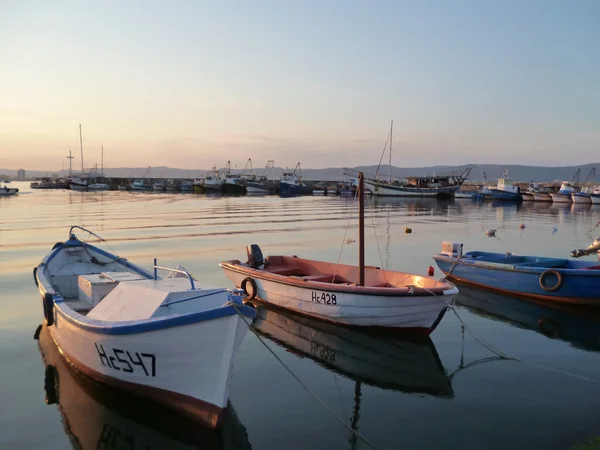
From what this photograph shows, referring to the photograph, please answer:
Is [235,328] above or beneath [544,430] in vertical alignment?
above

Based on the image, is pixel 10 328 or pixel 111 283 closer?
pixel 111 283

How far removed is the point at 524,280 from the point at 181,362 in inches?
526

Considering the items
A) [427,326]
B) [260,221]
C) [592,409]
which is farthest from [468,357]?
[260,221]

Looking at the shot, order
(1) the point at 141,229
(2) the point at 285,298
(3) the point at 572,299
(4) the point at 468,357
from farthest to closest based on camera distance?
(1) the point at 141,229
(3) the point at 572,299
(2) the point at 285,298
(4) the point at 468,357

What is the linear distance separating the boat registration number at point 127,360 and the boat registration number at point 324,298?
604cm

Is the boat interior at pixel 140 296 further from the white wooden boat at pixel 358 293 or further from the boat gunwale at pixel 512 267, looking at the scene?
the boat gunwale at pixel 512 267

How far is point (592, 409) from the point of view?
9.05 meters

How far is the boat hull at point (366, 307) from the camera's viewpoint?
1251 centimetres

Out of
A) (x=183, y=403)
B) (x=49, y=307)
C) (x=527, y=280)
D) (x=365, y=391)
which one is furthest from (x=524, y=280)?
(x=49, y=307)

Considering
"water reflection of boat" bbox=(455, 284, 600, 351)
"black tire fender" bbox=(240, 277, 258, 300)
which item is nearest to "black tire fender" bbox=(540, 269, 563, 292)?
"water reflection of boat" bbox=(455, 284, 600, 351)

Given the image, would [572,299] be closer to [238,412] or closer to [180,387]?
[238,412]

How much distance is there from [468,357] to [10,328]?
38.7ft

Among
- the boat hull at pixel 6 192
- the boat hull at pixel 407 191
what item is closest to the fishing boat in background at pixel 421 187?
the boat hull at pixel 407 191

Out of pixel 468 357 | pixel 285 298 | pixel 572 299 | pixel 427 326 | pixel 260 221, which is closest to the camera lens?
pixel 468 357
